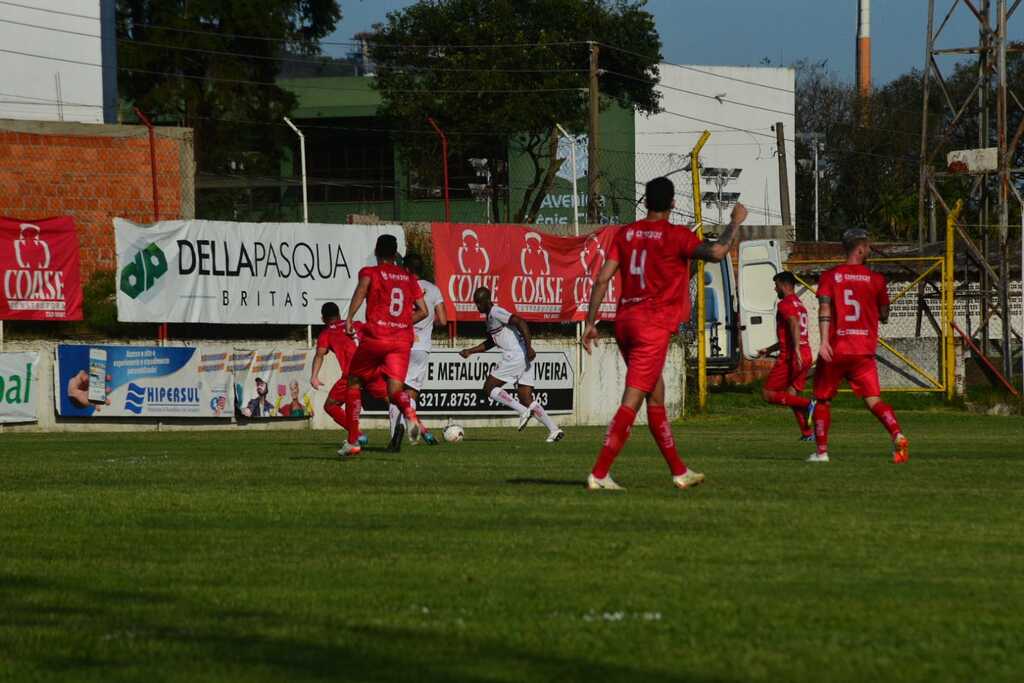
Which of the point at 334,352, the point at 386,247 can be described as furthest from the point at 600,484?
the point at 334,352

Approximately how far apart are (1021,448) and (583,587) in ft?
39.5

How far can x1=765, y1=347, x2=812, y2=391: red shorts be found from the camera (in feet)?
63.7

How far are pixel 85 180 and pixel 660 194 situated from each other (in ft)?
67.3

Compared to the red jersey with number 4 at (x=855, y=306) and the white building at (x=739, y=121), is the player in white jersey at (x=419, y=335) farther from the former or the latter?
the white building at (x=739, y=121)

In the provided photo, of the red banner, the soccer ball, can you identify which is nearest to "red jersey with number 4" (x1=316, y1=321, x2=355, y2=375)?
the soccer ball

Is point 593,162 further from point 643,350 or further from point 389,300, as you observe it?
point 643,350

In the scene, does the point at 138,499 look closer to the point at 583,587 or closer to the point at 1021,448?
the point at 583,587

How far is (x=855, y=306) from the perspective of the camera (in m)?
14.1

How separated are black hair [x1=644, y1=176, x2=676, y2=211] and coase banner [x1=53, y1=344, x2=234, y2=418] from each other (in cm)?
1665

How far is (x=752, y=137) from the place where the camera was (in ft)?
257

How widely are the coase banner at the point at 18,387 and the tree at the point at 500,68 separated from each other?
32.9 meters

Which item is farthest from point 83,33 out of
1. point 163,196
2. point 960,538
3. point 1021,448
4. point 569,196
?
point 960,538

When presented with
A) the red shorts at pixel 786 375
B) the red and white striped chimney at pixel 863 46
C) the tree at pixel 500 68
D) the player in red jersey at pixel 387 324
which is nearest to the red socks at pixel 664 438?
the player in red jersey at pixel 387 324

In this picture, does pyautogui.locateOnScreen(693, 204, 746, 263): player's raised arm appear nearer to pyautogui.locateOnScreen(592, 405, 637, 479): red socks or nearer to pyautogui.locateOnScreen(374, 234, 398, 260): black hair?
pyautogui.locateOnScreen(592, 405, 637, 479): red socks
